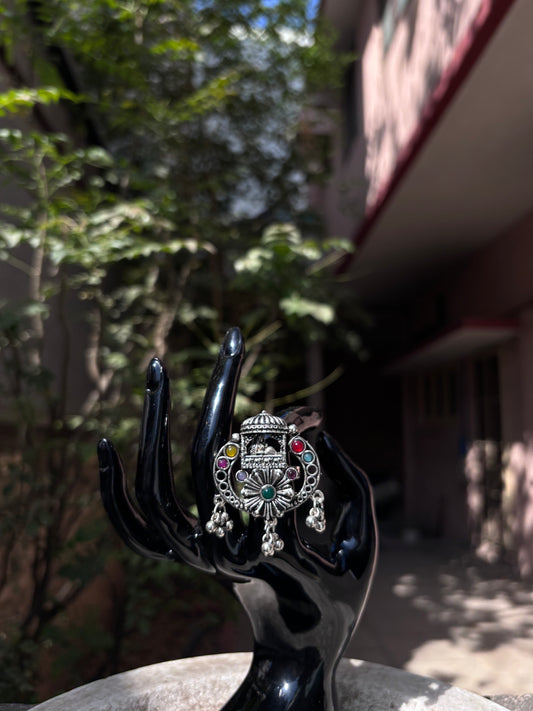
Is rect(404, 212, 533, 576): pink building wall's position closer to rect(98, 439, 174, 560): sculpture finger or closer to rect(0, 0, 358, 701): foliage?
rect(0, 0, 358, 701): foliage

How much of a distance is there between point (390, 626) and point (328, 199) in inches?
198

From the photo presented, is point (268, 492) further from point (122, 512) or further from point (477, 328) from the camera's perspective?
point (477, 328)

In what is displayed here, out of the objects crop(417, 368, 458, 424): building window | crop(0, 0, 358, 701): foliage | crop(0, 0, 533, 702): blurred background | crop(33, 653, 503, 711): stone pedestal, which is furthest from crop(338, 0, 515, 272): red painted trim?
crop(417, 368, 458, 424): building window

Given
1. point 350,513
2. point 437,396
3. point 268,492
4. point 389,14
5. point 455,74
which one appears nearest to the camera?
point 268,492

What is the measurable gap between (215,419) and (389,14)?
15.9 ft

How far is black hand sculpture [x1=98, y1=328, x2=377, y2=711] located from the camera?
4.06ft

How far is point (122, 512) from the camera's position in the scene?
1.25 meters

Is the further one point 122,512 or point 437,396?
point 437,396

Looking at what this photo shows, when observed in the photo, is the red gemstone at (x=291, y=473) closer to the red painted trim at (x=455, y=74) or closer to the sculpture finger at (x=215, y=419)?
the sculpture finger at (x=215, y=419)

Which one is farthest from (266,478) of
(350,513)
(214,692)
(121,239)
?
(121,239)

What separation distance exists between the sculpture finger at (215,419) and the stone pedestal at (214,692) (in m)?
0.49

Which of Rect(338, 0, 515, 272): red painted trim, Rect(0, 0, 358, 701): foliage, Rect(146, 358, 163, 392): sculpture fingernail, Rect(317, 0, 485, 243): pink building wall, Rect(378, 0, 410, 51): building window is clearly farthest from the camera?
Rect(378, 0, 410, 51): building window

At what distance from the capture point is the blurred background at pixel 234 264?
2.89 meters

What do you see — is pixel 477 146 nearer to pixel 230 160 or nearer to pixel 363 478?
pixel 230 160
